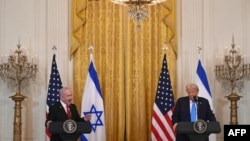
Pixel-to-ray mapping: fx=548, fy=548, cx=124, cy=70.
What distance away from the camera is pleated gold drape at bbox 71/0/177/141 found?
1069 cm

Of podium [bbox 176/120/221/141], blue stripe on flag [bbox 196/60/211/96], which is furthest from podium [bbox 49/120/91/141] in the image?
blue stripe on flag [bbox 196/60/211/96]

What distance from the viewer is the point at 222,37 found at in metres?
10.9

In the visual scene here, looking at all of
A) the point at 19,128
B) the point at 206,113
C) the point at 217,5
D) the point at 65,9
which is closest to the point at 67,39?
the point at 65,9

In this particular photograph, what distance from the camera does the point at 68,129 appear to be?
7461 mm

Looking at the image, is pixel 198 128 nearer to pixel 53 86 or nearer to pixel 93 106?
pixel 93 106

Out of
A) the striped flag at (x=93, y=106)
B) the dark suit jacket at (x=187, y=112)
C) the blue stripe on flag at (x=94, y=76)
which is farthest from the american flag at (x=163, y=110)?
the dark suit jacket at (x=187, y=112)

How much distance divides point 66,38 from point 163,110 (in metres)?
2.44

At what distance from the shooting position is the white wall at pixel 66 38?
1063 cm

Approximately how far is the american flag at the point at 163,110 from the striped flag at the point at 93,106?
3.12 ft

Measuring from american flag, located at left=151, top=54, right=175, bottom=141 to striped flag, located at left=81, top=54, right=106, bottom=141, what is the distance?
950 mm

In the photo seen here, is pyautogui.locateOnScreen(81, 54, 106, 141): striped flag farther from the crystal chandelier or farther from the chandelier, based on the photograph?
the chandelier

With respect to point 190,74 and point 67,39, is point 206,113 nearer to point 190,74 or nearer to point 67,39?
point 190,74

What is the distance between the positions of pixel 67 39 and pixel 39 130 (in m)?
1.86

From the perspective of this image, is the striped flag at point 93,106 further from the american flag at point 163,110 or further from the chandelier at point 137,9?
the chandelier at point 137,9
